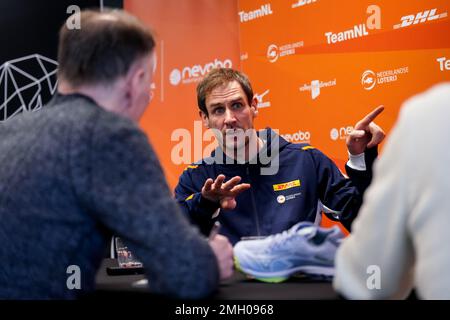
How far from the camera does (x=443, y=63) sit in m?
3.14

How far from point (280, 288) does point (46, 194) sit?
57 centimetres

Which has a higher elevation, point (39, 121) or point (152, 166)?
point (39, 121)

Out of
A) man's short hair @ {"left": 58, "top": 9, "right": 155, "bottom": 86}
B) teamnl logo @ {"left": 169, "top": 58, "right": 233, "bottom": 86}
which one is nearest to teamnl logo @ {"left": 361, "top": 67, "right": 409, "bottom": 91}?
teamnl logo @ {"left": 169, "top": 58, "right": 233, "bottom": 86}

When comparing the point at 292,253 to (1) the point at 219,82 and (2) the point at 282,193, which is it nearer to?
(2) the point at 282,193

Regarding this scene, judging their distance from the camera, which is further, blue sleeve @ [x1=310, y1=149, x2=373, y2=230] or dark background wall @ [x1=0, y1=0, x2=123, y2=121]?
dark background wall @ [x1=0, y1=0, x2=123, y2=121]

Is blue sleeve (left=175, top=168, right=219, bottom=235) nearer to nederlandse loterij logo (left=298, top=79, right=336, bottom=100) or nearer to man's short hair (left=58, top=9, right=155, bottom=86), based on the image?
man's short hair (left=58, top=9, right=155, bottom=86)

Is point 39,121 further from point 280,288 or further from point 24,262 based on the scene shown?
point 280,288

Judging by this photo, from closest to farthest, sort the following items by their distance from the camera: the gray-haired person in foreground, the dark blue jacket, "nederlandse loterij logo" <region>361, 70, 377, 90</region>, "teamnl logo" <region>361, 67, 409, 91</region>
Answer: the gray-haired person in foreground
the dark blue jacket
"teamnl logo" <region>361, 67, 409, 91</region>
"nederlandse loterij logo" <region>361, 70, 377, 90</region>

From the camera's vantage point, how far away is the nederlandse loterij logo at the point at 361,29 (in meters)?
3.47

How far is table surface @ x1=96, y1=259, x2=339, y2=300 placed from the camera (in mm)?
1118

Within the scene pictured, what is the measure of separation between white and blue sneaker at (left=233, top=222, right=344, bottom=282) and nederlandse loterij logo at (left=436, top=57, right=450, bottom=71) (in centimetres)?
226

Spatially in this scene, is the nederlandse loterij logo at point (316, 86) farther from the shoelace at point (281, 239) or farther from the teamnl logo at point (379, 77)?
the shoelace at point (281, 239)

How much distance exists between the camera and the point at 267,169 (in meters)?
2.54

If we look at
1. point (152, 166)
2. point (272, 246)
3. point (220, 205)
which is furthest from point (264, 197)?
point (152, 166)
